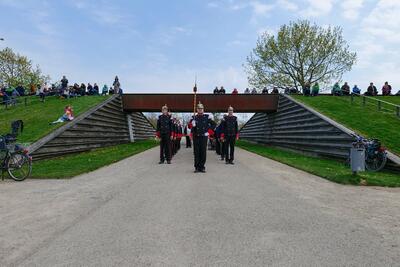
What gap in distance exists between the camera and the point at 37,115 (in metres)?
22.8

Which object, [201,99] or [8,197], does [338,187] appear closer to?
[8,197]

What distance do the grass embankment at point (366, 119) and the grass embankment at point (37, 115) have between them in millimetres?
15670

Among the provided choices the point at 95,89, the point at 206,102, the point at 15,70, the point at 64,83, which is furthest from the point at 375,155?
the point at 15,70

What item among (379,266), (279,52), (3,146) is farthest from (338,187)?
(279,52)

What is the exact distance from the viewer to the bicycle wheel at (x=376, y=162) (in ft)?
42.1

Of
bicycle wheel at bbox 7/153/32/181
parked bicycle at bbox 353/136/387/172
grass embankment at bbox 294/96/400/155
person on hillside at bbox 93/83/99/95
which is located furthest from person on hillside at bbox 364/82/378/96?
bicycle wheel at bbox 7/153/32/181

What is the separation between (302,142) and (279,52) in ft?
94.5

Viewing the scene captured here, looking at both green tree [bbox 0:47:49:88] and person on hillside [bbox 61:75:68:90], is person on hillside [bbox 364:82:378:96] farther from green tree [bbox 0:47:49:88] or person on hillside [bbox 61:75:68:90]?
green tree [bbox 0:47:49:88]

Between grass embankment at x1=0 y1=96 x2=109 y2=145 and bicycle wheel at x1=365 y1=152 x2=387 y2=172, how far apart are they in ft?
46.8

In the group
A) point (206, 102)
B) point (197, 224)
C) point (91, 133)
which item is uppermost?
point (206, 102)

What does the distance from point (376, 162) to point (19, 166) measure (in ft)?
40.1

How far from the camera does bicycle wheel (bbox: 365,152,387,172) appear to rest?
42.1 feet

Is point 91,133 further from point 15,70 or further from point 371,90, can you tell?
point 15,70

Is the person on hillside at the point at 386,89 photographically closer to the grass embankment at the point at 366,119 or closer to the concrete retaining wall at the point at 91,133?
the grass embankment at the point at 366,119
